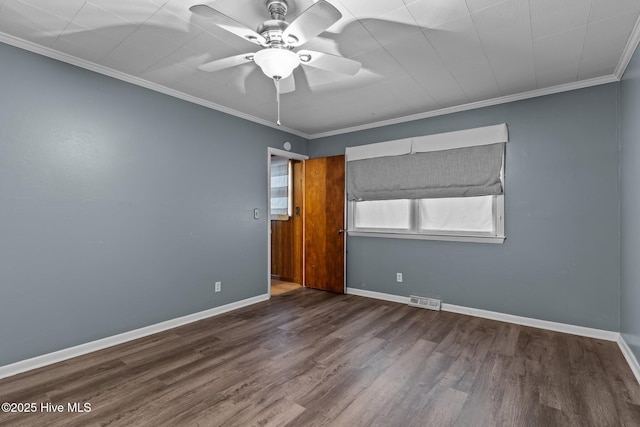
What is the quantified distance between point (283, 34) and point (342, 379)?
7.75 feet

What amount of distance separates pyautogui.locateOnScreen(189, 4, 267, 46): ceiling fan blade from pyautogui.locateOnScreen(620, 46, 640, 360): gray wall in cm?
277

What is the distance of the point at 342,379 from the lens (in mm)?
2314

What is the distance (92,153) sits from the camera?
2.78 m

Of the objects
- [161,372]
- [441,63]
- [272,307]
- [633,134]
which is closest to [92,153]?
[161,372]

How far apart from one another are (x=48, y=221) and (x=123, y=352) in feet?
4.20

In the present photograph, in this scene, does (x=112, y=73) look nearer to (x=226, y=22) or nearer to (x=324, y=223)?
(x=226, y=22)

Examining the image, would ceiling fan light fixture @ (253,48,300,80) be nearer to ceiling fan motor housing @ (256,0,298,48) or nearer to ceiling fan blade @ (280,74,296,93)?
ceiling fan motor housing @ (256,0,298,48)

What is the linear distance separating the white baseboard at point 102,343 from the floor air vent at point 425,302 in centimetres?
227

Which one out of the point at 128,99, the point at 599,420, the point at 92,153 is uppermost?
the point at 128,99

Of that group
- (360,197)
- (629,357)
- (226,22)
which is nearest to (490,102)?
(360,197)

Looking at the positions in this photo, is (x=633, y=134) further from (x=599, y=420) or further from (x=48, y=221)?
(x=48, y=221)

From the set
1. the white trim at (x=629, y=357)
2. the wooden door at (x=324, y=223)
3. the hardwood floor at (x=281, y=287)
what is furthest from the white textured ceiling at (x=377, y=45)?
the hardwood floor at (x=281, y=287)

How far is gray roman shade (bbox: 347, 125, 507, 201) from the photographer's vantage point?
11.7 feet

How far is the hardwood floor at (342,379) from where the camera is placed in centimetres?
189
